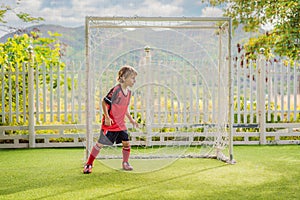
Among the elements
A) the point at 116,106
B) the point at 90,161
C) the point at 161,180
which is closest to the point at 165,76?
the point at 116,106

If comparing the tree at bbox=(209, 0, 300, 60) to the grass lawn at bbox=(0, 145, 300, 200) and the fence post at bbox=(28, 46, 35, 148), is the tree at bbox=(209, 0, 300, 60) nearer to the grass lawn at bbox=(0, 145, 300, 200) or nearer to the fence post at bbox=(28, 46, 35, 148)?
the grass lawn at bbox=(0, 145, 300, 200)

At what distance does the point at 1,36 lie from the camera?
11430 millimetres

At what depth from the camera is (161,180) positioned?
4750 mm

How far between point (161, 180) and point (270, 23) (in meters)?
8.09

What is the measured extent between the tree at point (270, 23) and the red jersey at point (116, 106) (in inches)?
258

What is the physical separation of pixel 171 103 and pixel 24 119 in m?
2.49

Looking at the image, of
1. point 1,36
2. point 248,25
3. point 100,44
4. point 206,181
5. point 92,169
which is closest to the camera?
point 206,181

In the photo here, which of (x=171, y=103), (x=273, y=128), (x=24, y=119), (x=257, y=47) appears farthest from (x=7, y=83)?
(x=257, y=47)

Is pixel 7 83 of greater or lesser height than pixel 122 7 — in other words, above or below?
below

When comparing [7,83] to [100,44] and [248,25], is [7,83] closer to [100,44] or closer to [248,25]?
[100,44]

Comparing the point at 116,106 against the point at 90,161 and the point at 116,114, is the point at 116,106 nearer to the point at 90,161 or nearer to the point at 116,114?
the point at 116,114

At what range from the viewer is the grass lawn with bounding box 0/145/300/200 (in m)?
4.09

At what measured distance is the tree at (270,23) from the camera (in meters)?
10.8

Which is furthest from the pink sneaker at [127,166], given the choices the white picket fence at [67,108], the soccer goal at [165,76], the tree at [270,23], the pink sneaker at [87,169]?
the tree at [270,23]
